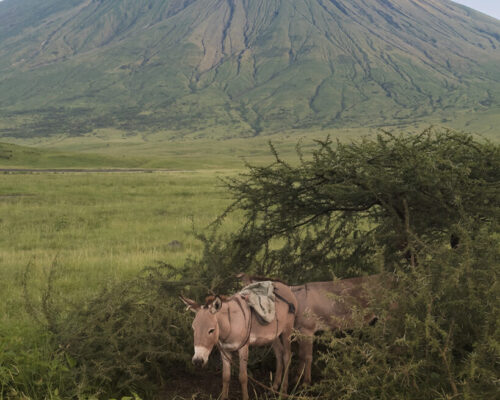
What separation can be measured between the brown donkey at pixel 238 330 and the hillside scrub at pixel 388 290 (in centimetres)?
44

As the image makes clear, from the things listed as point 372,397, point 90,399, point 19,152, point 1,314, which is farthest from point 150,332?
point 19,152

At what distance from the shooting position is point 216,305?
345 cm

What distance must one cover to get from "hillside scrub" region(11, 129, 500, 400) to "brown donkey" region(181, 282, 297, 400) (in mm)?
437

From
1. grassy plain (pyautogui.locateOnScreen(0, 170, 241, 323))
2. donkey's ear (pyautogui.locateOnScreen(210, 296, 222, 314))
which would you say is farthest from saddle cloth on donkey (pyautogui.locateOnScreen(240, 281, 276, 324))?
grassy plain (pyautogui.locateOnScreen(0, 170, 241, 323))

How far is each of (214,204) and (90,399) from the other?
21511mm

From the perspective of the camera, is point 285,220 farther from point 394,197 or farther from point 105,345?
point 105,345

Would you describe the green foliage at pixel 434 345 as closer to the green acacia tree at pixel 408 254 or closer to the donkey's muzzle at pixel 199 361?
the green acacia tree at pixel 408 254

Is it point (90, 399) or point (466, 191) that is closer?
point (90, 399)

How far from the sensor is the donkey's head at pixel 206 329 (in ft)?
10.9

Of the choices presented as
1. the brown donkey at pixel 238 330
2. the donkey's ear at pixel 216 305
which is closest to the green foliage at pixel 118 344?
the brown donkey at pixel 238 330

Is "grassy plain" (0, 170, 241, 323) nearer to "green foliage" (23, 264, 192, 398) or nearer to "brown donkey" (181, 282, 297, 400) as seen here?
"green foliage" (23, 264, 192, 398)

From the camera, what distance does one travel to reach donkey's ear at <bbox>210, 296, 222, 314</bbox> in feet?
11.2

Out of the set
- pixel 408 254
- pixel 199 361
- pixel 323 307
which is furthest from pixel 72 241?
pixel 199 361

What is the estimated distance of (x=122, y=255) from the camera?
39.5ft
